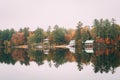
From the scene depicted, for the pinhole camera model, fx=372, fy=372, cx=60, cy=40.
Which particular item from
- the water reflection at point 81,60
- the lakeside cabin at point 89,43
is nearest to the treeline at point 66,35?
the lakeside cabin at point 89,43

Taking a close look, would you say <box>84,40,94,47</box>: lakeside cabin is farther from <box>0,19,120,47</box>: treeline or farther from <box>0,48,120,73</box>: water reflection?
<box>0,48,120,73</box>: water reflection

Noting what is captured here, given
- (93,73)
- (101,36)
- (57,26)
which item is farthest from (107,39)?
(93,73)

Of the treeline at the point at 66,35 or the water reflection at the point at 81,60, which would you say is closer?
the water reflection at the point at 81,60

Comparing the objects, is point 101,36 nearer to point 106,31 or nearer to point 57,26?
point 106,31

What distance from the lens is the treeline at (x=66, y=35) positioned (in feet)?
331

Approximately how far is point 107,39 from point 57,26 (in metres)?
34.1

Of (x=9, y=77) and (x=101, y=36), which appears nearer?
(x=9, y=77)

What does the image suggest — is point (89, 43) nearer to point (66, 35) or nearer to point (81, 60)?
point (66, 35)

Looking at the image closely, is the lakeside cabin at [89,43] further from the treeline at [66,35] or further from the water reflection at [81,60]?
the water reflection at [81,60]

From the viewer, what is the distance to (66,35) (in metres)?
126

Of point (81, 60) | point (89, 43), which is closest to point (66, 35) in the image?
point (89, 43)

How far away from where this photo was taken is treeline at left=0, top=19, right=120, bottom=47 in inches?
3974

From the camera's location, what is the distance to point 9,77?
29.8 metres

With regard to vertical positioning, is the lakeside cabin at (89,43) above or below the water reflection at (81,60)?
below
